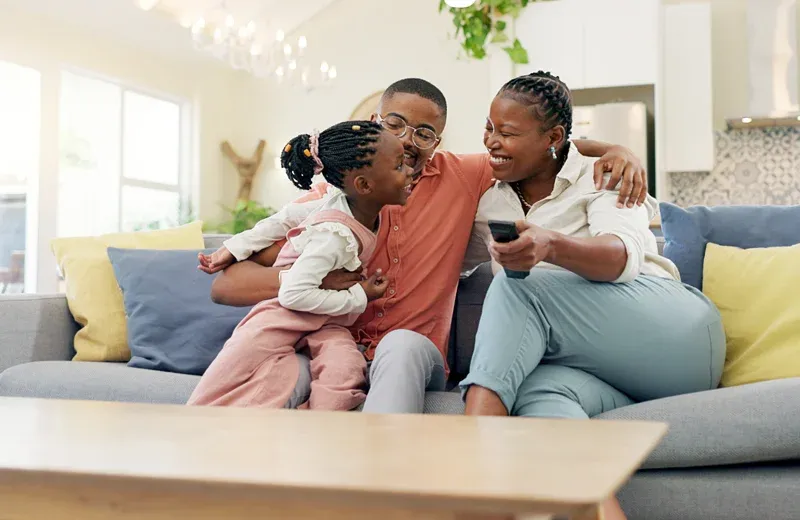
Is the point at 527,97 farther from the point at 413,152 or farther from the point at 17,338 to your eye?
the point at 17,338

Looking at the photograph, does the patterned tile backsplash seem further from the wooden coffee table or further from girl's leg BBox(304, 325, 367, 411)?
the wooden coffee table

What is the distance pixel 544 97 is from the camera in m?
1.86

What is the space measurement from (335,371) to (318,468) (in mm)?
923

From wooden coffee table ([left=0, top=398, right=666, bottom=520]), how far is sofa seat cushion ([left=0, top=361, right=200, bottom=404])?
98 cm

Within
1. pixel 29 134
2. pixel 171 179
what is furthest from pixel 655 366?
pixel 171 179

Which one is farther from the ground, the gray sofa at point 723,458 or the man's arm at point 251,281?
the man's arm at point 251,281

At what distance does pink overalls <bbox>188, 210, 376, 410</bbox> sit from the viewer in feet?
5.39

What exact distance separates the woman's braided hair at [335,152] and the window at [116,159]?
4.98 metres

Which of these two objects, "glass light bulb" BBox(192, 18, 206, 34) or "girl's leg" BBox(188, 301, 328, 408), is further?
"glass light bulb" BBox(192, 18, 206, 34)

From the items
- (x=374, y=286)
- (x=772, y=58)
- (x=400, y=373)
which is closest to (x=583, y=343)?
(x=400, y=373)

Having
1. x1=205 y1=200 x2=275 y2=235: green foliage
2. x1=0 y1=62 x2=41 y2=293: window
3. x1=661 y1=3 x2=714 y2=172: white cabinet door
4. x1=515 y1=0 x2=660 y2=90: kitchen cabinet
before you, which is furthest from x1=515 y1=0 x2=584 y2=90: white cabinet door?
x1=0 y1=62 x2=41 y2=293: window

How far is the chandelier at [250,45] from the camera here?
5.45 meters

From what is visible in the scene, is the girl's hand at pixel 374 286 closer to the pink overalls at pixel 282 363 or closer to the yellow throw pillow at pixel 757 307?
the pink overalls at pixel 282 363

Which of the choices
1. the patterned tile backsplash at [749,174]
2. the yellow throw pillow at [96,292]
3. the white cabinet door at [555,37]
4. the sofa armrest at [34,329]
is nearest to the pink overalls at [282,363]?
the yellow throw pillow at [96,292]
